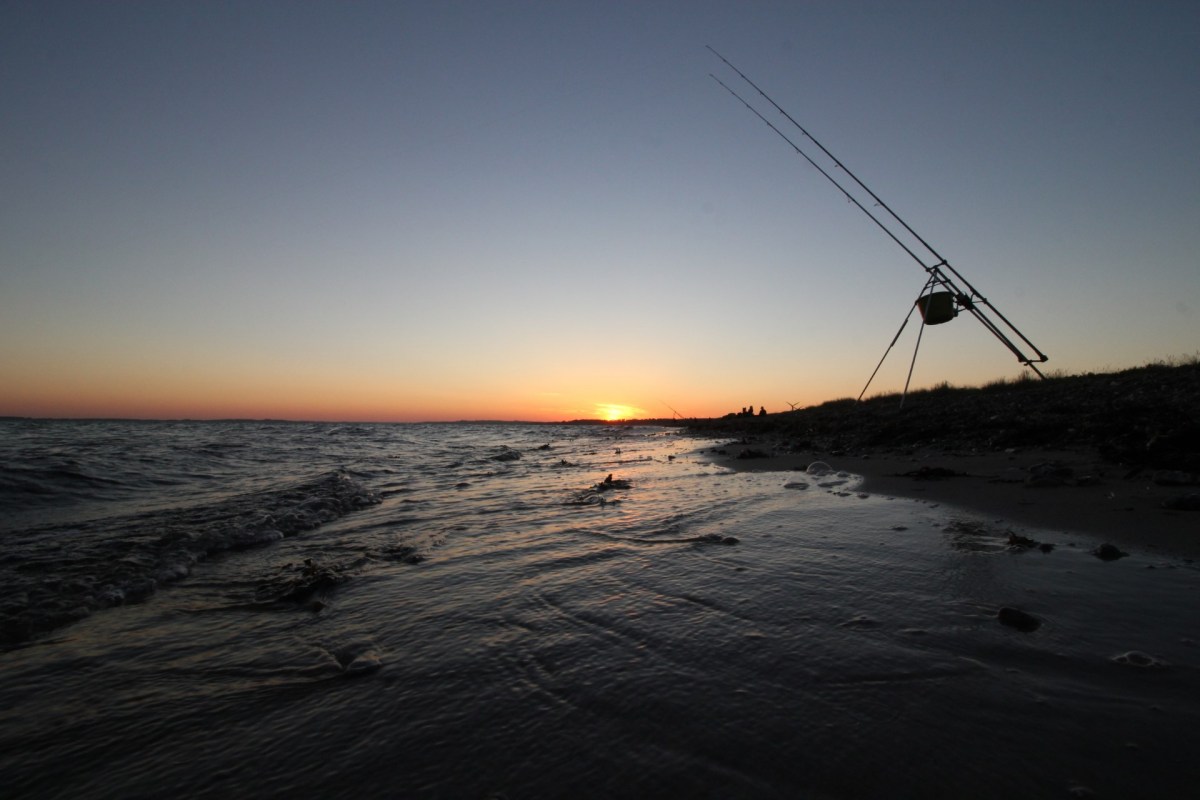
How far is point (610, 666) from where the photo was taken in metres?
2.42

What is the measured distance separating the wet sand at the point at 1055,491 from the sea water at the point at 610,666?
38 cm

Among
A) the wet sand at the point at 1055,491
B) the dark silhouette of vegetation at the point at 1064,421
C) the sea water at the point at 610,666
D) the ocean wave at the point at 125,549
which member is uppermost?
the dark silhouette of vegetation at the point at 1064,421

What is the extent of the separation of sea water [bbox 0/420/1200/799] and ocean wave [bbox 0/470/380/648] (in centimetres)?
5

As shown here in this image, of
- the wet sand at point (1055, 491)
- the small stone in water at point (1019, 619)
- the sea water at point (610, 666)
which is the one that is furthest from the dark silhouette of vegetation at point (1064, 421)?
the small stone in water at point (1019, 619)

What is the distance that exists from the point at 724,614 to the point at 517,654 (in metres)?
1.20

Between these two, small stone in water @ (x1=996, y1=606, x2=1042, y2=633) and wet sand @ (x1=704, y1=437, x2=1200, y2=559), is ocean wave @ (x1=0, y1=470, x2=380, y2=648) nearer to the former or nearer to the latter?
small stone in water @ (x1=996, y1=606, x2=1042, y2=633)

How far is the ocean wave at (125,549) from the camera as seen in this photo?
150 inches

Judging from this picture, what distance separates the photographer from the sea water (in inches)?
66.3

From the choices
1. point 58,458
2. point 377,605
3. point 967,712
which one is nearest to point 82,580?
point 377,605

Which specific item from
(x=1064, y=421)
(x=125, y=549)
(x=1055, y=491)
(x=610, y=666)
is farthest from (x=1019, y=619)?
(x=1064, y=421)

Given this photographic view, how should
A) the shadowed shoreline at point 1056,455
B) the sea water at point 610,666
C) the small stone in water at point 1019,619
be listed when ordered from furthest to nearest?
the shadowed shoreline at point 1056,455 → the small stone in water at point 1019,619 → the sea water at point 610,666

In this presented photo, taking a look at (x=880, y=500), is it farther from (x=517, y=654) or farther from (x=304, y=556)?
(x=304, y=556)

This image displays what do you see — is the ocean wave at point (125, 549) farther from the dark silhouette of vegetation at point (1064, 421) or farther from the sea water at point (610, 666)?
the dark silhouette of vegetation at point (1064, 421)

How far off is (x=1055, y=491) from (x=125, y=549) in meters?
9.92
